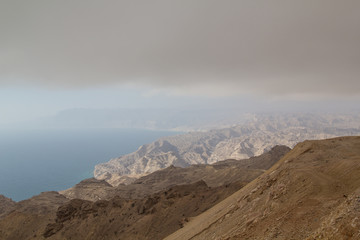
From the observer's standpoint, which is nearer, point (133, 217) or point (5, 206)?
point (133, 217)

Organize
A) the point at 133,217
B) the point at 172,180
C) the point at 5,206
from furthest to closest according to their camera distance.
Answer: the point at 172,180, the point at 5,206, the point at 133,217

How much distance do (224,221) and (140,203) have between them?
19935mm

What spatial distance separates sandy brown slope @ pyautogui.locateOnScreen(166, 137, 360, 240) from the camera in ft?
27.8

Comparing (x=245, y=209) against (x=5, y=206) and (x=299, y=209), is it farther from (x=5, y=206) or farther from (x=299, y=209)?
(x=5, y=206)

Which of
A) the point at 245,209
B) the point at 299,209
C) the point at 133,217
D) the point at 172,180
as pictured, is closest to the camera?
the point at 299,209

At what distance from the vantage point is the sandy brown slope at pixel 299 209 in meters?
8.46

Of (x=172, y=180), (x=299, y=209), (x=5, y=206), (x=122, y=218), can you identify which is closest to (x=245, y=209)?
(x=299, y=209)

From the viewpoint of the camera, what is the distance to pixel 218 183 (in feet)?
210

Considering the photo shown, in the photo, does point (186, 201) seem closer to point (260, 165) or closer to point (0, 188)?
point (260, 165)

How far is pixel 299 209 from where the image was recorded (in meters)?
11.7

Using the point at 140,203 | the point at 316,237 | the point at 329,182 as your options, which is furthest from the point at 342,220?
the point at 140,203

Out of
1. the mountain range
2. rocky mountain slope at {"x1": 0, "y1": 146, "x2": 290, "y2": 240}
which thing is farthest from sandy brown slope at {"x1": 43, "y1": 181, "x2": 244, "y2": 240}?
the mountain range

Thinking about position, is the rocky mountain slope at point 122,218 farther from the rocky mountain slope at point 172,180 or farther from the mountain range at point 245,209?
the rocky mountain slope at point 172,180

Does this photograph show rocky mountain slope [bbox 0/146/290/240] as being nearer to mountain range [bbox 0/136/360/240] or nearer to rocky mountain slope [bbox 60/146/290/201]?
mountain range [bbox 0/136/360/240]
